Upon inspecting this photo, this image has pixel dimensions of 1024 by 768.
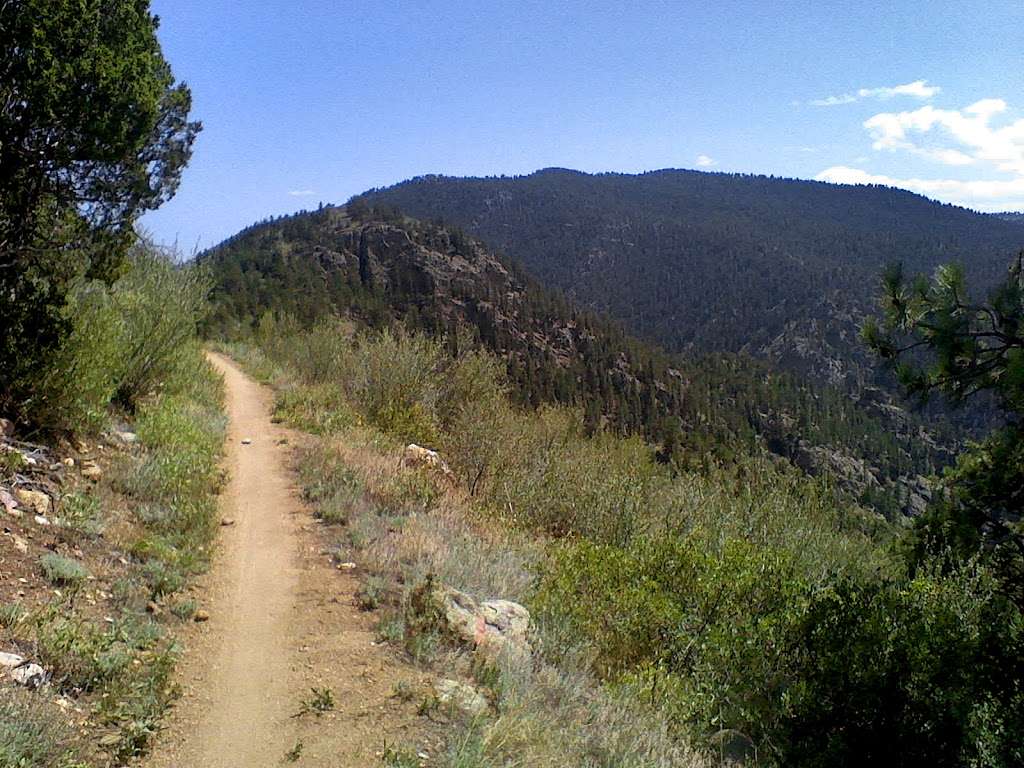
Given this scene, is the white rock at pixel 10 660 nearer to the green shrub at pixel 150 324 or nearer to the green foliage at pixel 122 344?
the green foliage at pixel 122 344

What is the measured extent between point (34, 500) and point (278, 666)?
2.61 metres

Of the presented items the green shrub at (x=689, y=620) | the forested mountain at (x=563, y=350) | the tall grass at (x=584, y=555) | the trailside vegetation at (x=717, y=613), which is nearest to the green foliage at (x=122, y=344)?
the tall grass at (x=584, y=555)

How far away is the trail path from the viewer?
3188mm

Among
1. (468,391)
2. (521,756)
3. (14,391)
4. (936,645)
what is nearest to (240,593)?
(521,756)

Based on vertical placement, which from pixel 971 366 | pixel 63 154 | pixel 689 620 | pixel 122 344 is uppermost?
pixel 63 154

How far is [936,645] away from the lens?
403 cm

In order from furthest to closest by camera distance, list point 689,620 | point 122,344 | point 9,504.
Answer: point 122,344 < point 689,620 < point 9,504

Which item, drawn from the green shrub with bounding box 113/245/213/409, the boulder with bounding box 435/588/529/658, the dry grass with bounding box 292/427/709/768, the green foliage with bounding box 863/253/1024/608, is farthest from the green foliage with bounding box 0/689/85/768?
the green shrub with bounding box 113/245/213/409

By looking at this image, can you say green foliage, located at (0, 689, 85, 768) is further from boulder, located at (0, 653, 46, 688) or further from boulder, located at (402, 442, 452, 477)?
boulder, located at (402, 442, 452, 477)

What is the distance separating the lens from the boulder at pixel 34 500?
16.4 ft

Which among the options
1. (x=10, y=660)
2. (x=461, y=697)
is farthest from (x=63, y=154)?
(x=461, y=697)

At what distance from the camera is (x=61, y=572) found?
13.9 feet

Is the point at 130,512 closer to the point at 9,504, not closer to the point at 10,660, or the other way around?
the point at 9,504

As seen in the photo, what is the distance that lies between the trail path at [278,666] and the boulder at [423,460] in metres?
2.33
